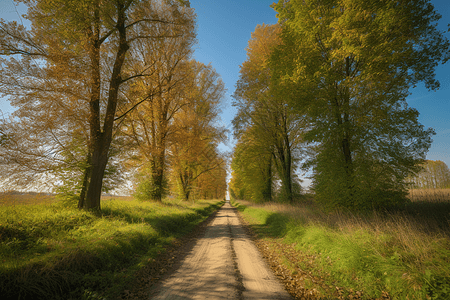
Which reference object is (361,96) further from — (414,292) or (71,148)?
(71,148)

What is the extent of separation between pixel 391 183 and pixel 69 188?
14806mm

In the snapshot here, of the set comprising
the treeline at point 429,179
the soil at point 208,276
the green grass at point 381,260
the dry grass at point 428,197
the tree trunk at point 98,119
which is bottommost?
the soil at point 208,276

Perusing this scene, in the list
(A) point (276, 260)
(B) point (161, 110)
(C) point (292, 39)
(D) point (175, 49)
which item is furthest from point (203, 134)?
(A) point (276, 260)

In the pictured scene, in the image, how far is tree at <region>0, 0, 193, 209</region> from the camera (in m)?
7.07

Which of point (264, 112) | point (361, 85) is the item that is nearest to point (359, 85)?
point (361, 85)

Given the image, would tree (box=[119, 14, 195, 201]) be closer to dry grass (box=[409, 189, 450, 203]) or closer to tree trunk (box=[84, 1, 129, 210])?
tree trunk (box=[84, 1, 129, 210])

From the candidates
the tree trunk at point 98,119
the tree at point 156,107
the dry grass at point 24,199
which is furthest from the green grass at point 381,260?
the tree at point 156,107

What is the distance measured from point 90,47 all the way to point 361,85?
1224 cm

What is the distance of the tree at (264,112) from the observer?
15.9 m

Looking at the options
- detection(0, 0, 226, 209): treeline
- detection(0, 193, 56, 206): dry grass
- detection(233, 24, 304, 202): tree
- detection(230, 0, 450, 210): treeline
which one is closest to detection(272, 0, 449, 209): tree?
detection(230, 0, 450, 210): treeline

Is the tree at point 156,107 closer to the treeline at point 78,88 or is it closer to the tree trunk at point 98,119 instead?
the treeline at point 78,88

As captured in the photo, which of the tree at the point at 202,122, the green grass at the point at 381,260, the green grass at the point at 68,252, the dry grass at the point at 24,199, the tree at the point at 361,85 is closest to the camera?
the green grass at the point at 381,260

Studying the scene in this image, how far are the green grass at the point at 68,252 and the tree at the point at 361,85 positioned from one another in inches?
352

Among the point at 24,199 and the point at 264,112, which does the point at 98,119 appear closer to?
the point at 24,199
